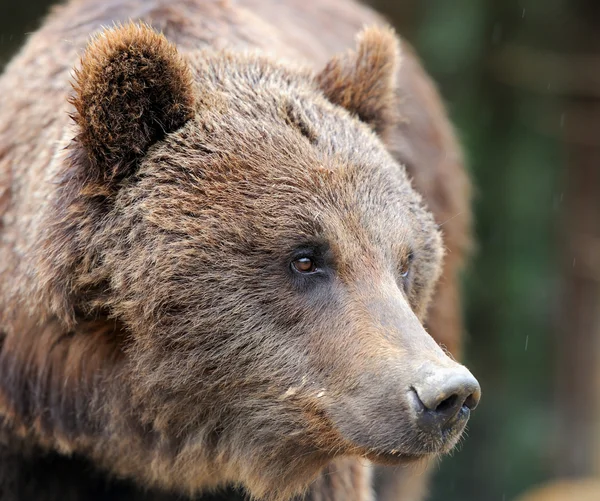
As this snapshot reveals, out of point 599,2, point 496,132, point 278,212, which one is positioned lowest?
point 496,132

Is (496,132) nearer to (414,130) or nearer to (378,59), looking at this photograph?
(414,130)

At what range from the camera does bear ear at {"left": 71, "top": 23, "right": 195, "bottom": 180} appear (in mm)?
3555

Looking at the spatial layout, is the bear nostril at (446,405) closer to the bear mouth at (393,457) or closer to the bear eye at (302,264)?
the bear mouth at (393,457)

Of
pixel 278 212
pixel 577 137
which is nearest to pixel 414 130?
pixel 278 212

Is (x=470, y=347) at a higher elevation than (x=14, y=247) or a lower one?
lower

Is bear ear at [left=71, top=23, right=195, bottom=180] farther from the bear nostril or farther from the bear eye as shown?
the bear nostril

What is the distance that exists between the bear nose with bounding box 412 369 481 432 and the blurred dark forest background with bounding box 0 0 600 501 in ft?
25.0

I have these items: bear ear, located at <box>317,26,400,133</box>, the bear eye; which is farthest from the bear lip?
bear ear, located at <box>317,26,400,133</box>

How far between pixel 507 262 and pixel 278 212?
26.0 feet

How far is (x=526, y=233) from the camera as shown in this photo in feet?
36.7

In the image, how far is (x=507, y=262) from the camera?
11.1 m

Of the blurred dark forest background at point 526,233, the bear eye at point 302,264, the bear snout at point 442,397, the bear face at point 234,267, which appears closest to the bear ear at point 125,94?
the bear face at point 234,267

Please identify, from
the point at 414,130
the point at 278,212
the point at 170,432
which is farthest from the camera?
the point at 414,130

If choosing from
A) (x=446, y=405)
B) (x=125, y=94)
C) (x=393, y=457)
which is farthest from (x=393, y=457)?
(x=125, y=94)
